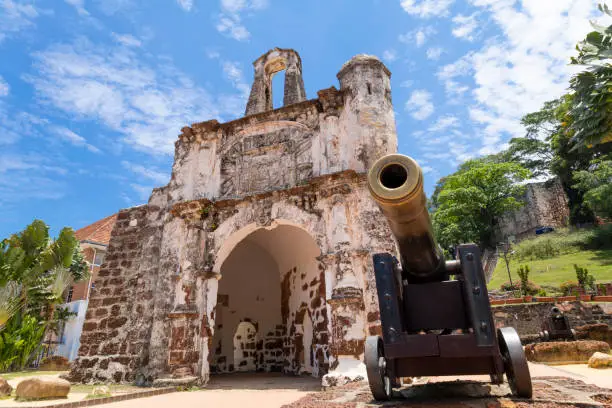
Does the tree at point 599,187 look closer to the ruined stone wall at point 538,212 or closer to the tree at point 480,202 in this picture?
the tree at point 480,202

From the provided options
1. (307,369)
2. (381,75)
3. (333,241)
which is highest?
(381,75)

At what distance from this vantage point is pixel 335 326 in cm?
665

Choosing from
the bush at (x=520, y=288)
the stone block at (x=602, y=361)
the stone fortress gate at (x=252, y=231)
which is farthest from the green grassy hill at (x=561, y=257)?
the stone fortress gate at (x=252, y=231)

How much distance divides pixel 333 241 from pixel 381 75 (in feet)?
13.5

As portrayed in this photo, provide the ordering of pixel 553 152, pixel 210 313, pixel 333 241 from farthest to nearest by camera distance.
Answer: pixel 553 152
pixel 210 313
pixel 333 241

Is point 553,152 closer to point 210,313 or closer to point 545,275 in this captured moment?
point 545,275

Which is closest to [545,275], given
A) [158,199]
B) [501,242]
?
[501,242]

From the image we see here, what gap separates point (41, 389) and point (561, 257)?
30.3 meters

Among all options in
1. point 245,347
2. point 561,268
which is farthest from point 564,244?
point 245,347

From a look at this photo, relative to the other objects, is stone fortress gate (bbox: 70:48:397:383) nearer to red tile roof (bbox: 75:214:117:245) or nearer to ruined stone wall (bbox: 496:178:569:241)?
red tile roof (bbox: 75:214:117:245)

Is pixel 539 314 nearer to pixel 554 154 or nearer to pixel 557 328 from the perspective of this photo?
pixel 557 328

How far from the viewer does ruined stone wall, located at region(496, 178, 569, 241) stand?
34312 mm

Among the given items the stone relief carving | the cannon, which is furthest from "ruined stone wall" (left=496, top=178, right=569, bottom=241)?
the cannon

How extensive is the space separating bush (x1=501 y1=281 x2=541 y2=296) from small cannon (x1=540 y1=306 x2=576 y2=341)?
32.7ft
